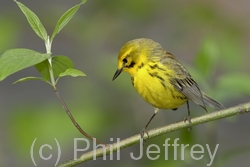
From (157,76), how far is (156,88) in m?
0.10

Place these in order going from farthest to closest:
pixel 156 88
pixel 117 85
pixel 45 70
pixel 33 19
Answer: pixel 117 85 → pixel 156 88 → pixel 45 70 → pixel 33 19

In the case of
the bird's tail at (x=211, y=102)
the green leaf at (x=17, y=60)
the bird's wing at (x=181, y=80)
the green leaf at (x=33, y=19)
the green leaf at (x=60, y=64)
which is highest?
the bird's wing at (x=181, y=80)

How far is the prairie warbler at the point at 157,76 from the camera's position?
118 inches

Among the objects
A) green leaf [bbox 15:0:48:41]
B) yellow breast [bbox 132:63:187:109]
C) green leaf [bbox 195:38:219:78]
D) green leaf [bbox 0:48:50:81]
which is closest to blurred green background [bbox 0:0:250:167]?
green leaf [bbox 195:38:219:78]

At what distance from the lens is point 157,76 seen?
10.2ft

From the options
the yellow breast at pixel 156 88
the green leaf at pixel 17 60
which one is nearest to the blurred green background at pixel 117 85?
the yellow breast at pixel 156 88

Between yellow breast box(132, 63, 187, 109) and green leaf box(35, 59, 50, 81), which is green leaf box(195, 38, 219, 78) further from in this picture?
green leaf box(35, 59, 50, 81)

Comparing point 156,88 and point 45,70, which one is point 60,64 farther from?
point 156,88

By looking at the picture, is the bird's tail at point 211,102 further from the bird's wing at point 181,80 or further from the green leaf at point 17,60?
the green leaf at point 17,60

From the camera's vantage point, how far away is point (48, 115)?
321 cm

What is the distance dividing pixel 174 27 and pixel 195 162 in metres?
1.48

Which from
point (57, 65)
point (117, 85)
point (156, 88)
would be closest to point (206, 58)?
point (156, 88)

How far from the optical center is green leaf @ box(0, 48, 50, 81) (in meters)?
1.65

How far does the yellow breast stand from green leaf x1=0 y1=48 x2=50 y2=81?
1.35 metres
